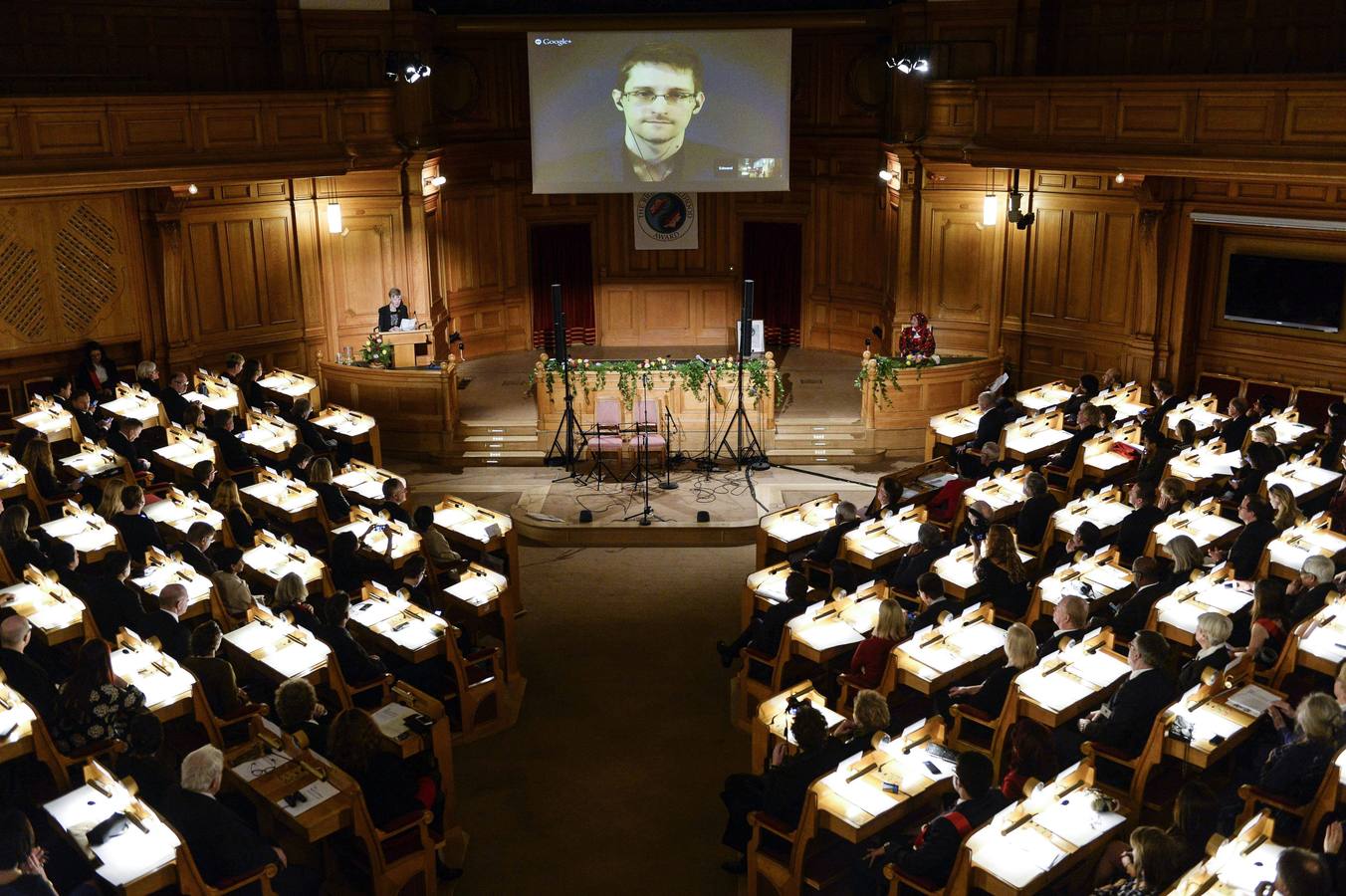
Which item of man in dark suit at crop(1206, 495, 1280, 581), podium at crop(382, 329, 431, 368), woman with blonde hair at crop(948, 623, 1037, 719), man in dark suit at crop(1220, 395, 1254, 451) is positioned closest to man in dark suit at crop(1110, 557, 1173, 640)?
man in dark suit at crop(1206, 495, 1280, 581)

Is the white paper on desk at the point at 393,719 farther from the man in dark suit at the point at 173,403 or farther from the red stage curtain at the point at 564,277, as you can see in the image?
the red stage curtain at the point at 564,277

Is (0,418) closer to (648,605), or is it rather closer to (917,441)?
(648,605)

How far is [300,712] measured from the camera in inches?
293

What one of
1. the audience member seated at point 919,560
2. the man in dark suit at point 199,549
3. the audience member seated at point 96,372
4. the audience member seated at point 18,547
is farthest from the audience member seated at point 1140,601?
the audience member seated at point 96,372

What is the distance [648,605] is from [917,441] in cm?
540

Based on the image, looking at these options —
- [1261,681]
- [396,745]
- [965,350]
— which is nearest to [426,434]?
[965,350]

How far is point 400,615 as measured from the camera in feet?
30.0

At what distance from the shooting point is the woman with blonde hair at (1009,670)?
7746mm

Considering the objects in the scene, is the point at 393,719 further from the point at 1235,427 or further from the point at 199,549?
the point at 1235,427

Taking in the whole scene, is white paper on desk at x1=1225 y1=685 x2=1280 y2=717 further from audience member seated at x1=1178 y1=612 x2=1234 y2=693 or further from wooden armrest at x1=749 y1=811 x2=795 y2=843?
wooden armrest at x1=749 y1=811 x2=795 y2=843

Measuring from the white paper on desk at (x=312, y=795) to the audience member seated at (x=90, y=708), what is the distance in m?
1.23

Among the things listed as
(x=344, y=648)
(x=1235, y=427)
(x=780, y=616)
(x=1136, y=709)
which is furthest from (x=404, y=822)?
(x=1235, y=427)

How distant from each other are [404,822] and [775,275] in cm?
1382

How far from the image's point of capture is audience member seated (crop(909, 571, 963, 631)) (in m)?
Result: 8.78
